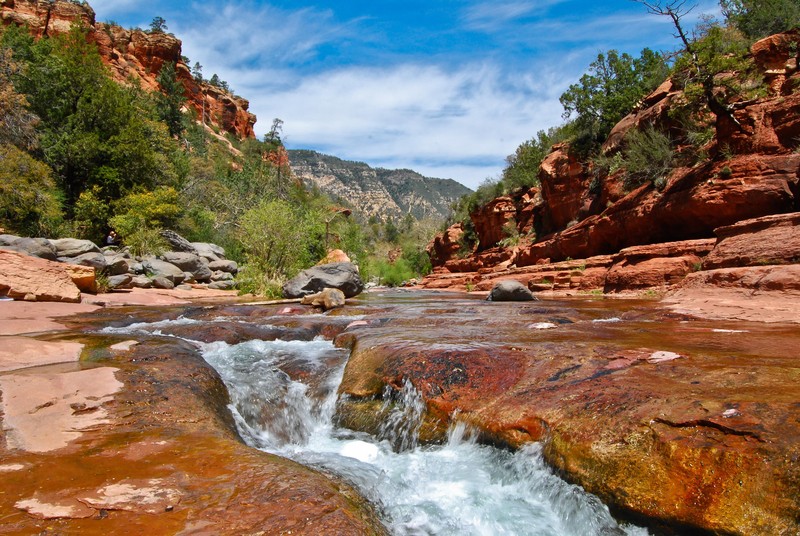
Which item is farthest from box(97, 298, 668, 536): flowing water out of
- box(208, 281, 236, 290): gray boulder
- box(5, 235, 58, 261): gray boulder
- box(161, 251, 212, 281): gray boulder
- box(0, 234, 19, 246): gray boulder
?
box(161, 251, 212, 281): gray boulder

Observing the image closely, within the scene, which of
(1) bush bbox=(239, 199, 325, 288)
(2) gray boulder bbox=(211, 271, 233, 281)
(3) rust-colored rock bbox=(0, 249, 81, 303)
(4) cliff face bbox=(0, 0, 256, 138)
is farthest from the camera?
(4) cliff face bbox=(0, 0, 256, 138)

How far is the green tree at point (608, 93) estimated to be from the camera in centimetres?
2250

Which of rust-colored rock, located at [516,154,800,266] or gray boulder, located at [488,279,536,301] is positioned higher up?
rust-colored rock, located at [516,154,800,266]

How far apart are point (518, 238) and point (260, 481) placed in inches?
1114

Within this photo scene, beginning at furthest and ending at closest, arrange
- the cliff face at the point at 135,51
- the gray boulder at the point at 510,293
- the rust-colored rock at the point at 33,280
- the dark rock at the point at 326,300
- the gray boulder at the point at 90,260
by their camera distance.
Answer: the cliff face at the point at 135,51 → the gray boulder at the point at 90,260 → the gray boulder at the point at 510,293 → the dark rock at the point at 326,300 → the rust-colored rock at the point at 33,280

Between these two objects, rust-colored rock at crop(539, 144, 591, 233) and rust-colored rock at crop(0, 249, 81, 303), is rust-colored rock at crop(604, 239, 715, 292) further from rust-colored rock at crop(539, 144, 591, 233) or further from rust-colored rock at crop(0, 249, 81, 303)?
rust-colored rock at crop(0, 249, 81, 303)

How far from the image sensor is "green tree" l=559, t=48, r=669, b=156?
73.8 feet

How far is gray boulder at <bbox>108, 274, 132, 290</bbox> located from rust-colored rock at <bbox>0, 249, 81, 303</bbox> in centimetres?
286

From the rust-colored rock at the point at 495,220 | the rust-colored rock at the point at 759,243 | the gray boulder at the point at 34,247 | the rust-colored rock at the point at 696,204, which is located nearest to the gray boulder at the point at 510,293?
the rust-colored rock at the point at 759,243

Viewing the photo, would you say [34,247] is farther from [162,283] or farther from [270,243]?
[270,243]

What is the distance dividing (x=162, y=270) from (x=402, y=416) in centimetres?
1553

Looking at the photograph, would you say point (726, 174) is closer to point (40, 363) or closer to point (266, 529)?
point (266, 529)

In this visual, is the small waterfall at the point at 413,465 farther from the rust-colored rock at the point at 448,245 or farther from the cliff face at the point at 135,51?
the cliff face at the point at 135,51

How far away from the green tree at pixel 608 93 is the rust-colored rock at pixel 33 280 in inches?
914
